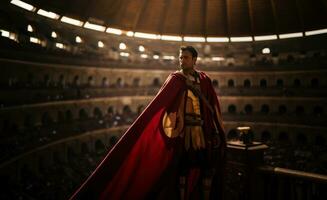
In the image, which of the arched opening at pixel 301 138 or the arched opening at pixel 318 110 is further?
the arched opening at pixel 318 110

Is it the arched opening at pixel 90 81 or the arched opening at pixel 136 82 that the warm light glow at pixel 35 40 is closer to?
the arched opening at pixel 90 81

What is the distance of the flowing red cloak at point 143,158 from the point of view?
17.0 feet

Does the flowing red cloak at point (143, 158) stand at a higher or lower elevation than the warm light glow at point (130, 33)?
lower

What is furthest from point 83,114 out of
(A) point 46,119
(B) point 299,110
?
(B) point 299,110

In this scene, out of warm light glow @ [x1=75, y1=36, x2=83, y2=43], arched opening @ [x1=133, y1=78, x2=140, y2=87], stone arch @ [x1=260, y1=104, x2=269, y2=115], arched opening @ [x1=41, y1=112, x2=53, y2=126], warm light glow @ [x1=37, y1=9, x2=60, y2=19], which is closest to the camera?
arched opening @ [x1=41, y1=112, x2=53, y2=126]

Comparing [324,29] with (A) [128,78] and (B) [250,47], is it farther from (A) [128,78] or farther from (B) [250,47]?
(A) [128,78]

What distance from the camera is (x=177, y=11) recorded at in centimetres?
3856

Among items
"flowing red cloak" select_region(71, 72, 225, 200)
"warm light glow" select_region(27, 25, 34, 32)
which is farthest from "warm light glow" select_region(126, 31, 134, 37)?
"flowing red cloak" select_region(71, 72, 225, 200)

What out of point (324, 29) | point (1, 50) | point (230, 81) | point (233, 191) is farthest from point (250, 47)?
point (233, 191)

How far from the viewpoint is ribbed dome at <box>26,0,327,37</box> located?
117 feet

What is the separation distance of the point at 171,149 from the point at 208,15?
36544 millimetres

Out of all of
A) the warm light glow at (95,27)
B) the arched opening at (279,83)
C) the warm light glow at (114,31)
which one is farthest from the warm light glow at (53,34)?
the arched opening at (279,83)

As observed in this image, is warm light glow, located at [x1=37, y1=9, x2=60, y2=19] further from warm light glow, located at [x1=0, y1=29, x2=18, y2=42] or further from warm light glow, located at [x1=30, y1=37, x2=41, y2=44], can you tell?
warm light glow, located at [x1=0, y1=29, x2=18, y2=42]

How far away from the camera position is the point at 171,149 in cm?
550
